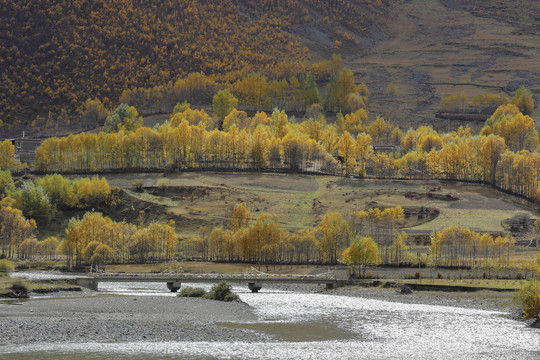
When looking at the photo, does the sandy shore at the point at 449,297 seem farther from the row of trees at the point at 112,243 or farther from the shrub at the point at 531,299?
the row of trees at the point at 112,243

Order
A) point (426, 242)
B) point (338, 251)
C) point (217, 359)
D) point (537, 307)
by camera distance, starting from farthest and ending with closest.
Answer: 1. point (426, 242)
2. point (338, 251)
3. point (537, 307)
4. point (217, 359)

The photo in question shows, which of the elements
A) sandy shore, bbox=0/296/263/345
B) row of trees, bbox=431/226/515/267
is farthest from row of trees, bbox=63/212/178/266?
row of trees, bbox=431/226/515/267

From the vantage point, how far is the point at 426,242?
16262 cm

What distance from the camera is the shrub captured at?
287 feet

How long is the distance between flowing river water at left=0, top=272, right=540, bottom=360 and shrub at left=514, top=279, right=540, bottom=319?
6.21ft

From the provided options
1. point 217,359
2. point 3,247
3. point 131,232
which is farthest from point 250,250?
point 217,359

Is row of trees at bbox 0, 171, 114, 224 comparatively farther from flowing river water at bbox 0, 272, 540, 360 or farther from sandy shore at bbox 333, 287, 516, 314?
flowing river water at bbox 0, 272, 540, 360

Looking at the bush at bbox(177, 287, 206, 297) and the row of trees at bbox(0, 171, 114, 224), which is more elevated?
the row of trees at bbox(0, 171, 114, 224)

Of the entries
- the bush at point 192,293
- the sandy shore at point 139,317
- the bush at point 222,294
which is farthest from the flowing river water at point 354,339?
the bush at point 192,293

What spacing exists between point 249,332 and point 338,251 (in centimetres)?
7070

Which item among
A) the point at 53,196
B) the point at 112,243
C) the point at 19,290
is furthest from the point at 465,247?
the point at 53,196

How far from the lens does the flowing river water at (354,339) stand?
70375 mm

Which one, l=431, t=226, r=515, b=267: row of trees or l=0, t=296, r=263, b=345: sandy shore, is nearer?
l=0, t=296, r=263, b=345: sandy shore

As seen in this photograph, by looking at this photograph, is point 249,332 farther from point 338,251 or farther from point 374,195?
point 374,195
